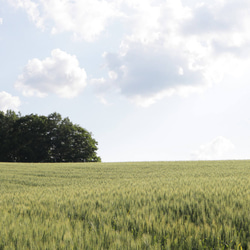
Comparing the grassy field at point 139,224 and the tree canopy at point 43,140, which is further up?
the tree canopy at point 43,140

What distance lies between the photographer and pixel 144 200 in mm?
5637

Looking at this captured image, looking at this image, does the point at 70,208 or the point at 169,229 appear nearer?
the point at 169,229

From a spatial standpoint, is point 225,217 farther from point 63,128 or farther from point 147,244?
point 63,128

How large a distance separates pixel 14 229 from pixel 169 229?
2.33m

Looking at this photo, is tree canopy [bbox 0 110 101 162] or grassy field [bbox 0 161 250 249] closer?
grassy field [bbox 0 161 250 249]

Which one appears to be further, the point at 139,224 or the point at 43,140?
the point at 43,140

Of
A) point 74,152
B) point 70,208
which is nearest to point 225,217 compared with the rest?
point 70,208

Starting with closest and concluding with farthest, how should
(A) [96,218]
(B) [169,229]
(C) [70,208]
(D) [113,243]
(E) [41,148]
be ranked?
1. (D) [113,243]
2. (B) [169,229]
3. (A) [96,218]
4. (C) [70,208]
5. (E) [41,148]

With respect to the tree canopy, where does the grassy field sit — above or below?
below

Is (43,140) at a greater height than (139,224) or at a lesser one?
greater

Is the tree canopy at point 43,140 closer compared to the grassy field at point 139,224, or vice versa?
the grassy field at point 139,224

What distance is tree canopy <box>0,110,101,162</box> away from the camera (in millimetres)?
56156

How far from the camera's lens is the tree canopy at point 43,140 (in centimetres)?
5616

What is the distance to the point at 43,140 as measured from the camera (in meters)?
56.5
